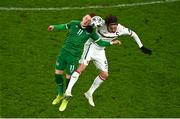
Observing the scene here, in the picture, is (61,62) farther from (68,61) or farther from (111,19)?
(111,19)

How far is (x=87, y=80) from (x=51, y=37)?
136 inches

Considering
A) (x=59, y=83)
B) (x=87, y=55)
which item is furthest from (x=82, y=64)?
(x=59, y=83)

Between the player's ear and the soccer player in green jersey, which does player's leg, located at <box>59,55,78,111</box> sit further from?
the player's ear

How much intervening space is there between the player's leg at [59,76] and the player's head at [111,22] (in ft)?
4.71

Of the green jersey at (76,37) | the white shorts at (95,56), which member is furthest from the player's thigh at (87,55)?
the green jersey at (76,37)

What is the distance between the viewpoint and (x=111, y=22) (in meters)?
14.8

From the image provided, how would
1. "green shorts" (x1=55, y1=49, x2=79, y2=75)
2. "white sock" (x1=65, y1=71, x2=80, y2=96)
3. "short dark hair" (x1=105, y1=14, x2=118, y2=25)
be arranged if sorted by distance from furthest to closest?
"green shorts" (x1=55, y1=49, x2=79, y2=75), "white sock" (x1=65, y1=71, x2=80, y2=96), "short dark hair" (x1=105, y1=14, x2=118, y2=25)

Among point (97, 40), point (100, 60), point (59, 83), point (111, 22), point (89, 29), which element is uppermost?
point (111, 22)

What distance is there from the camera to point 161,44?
66.6 ft

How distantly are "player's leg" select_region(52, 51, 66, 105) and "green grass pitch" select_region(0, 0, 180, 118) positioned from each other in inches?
12.4

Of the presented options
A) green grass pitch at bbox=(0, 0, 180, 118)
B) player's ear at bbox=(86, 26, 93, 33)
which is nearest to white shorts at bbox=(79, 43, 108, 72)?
player's ear at bbox=(86, 26, 93, 33)

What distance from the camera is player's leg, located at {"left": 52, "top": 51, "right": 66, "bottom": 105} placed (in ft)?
49.6

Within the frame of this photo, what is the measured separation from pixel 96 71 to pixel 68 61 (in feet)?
10.9

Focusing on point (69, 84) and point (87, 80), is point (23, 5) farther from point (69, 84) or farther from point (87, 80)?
point (69, 84)
